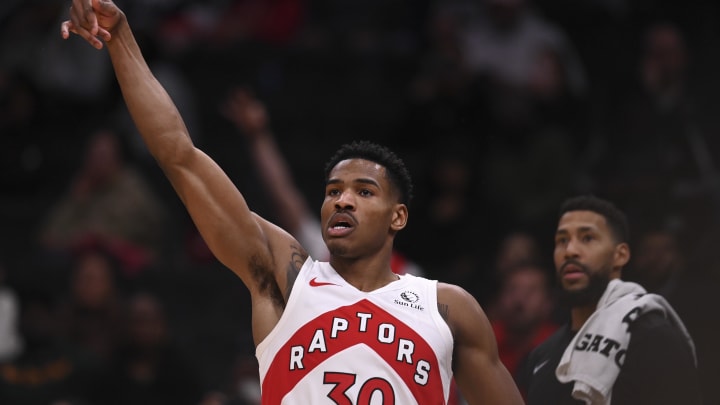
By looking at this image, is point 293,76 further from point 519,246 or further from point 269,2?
point 519,246

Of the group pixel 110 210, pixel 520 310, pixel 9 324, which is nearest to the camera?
pixel 520 310

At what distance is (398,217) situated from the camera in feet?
16.5

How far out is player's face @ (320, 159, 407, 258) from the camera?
4.84 meters

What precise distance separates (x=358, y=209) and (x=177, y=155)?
777 millimetres

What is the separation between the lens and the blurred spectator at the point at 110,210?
9.47 m

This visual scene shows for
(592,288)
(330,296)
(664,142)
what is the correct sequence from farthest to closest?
(664,142) → (592,288) → (330,296)

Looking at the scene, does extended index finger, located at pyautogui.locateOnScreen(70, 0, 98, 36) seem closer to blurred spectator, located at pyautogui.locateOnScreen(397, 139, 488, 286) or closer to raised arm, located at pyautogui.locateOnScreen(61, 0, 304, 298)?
raised arm, located at pyautogui.locateOnScreen(61, 0, 304, 298)

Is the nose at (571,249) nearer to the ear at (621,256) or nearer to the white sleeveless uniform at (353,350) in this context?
the ear at (621,256)

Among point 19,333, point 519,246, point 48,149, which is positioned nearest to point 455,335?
point 519,246

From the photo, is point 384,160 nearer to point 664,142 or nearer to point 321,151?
point 664,142

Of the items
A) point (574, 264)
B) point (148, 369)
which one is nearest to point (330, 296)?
point (574, 264)

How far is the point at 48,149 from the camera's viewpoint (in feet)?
35.0

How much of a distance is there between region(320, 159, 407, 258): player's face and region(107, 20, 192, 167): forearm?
0.66 metres

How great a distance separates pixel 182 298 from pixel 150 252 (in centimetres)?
49
